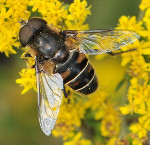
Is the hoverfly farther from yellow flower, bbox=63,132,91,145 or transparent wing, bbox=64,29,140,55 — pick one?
yellow flower, bbox=63,132,91,145

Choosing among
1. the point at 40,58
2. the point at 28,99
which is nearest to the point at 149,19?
the point at 40,58

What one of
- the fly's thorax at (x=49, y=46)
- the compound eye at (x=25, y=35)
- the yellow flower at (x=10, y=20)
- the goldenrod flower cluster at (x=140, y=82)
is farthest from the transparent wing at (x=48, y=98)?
the goldenrod flower cluster at (x=140, y=82)

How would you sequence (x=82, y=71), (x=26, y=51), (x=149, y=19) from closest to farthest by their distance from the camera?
(x=82, y=71) < (x=26, y=51) < (x=149, y=19)

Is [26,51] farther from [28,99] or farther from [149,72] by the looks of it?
[28,99]

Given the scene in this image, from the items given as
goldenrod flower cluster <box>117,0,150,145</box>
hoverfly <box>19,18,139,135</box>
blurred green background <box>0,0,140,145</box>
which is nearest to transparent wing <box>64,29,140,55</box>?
hoverfly <box>19,18,139,135</box>

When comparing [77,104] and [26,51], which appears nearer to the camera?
[26,51]

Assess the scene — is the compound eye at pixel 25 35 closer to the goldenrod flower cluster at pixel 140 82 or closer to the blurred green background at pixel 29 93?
the goldenrod flower cluster at pixel 140 82

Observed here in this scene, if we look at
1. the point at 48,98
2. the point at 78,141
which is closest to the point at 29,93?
the point at 78,141
